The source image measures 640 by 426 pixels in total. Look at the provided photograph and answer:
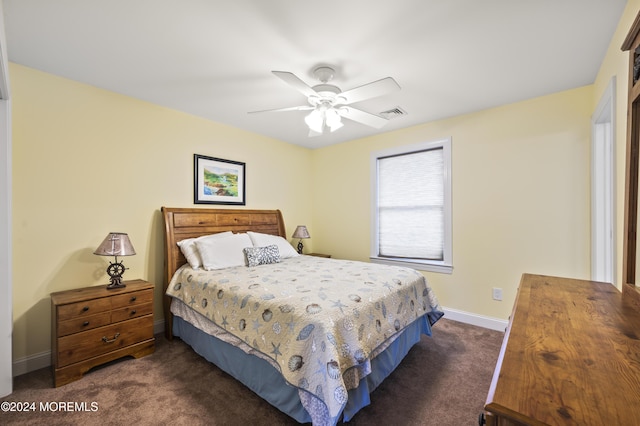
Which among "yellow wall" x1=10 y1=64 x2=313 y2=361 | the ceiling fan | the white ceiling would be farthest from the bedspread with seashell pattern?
the white ceiling

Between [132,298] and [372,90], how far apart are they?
262 centimetres

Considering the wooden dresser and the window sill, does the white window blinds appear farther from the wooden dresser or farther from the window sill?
the wooden dresser

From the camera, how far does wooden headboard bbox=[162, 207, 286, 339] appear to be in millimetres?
2883

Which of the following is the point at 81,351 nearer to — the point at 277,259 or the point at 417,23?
the point at 277,259

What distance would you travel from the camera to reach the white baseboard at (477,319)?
117 inches

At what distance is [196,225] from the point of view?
10.4 feet

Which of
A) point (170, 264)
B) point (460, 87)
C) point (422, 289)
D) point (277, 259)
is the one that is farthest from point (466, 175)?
point (170, 264)

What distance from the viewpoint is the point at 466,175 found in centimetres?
323

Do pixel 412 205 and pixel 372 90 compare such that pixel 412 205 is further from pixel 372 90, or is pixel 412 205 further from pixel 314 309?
pixel 314 309

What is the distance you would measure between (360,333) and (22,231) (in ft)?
9.04

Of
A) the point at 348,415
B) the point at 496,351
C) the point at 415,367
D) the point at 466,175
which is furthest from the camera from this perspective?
the point at 466,175

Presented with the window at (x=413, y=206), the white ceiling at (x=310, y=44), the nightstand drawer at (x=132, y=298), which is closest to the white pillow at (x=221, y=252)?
the nightstand drawer at (x=132, y=298)

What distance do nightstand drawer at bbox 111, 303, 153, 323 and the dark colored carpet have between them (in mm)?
385

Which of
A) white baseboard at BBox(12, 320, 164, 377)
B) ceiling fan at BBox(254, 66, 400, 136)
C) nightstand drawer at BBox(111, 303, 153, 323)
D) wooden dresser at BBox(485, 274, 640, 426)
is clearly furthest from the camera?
nightstand drawer at BBox(111, 303, 153, 323)
